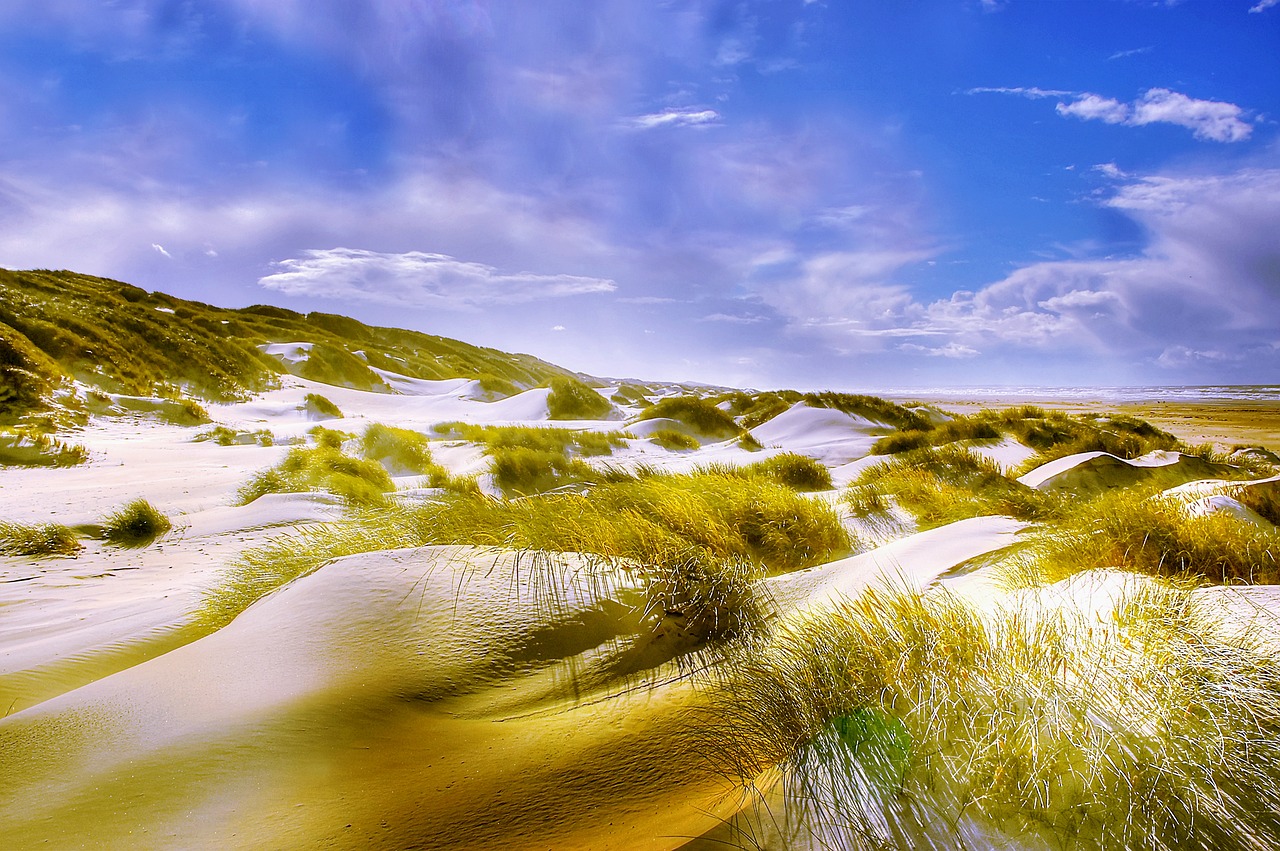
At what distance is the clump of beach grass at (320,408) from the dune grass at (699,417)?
9.79 meters

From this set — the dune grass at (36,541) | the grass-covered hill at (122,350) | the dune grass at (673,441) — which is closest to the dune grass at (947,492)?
the dune grass at (673,441)

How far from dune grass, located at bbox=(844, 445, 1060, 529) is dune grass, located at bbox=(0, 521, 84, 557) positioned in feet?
23.0

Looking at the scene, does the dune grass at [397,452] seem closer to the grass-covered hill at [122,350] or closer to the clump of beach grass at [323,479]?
the clump of beach grass at [323,479]

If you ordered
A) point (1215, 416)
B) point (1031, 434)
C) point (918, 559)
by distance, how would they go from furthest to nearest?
point (1215, 416) → point (1031, 434) → point (918, 559)

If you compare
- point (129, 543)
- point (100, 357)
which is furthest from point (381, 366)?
point (129, 543)

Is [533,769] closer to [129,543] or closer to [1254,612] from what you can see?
[1254,612]

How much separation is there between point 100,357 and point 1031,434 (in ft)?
74.1

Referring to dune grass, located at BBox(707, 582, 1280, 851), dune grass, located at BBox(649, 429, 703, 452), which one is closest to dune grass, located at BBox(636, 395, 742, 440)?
dune grass, located at BBox(649, 429, 703, 452)

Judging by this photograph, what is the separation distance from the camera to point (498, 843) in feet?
4.47

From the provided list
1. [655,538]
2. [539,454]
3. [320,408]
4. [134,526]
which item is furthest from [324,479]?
[320,408]

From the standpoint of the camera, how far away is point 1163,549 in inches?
110

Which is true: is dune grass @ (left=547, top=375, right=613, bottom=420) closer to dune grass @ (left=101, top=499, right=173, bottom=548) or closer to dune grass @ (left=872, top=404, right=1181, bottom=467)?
dune grass @ (left=872, top=404, right=1181, bottom=467)

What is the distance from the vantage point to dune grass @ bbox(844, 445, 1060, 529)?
16.4 ft

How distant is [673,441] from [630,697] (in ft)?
32.5
